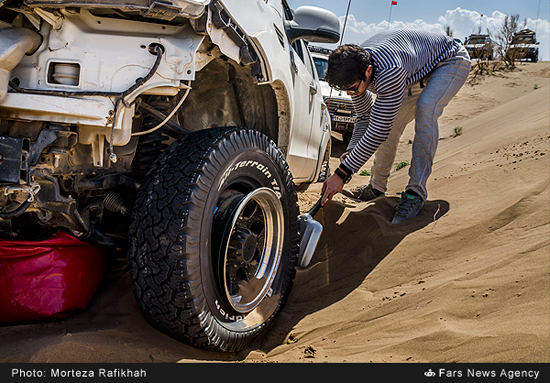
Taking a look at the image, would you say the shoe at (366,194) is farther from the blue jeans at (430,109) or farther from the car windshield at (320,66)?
the car windshield at (320,66)

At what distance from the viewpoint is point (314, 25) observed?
3.31m

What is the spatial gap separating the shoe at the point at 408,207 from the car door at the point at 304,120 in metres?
0.95

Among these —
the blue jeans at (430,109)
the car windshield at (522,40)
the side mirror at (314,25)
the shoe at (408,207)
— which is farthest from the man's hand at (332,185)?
the car windshield at (522,40)

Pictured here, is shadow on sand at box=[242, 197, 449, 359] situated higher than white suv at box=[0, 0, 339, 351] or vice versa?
white suv at box=[0, 0, 339, 351]

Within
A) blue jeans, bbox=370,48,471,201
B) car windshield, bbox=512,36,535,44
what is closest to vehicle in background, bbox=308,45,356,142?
blue jeans, bbox=370,48,471,201

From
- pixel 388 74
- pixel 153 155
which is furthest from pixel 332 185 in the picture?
pixel 153 155

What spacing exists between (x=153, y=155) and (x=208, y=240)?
0.68 m

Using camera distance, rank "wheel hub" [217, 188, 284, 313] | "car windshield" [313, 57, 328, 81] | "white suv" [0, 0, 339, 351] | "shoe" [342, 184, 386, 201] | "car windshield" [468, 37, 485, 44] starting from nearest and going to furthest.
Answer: "white suv" [0, 0, 339, 351] < "wheel hub" [217, 188, 284, 313] < "shoe" [342, 184, 386, 201] < "car windshield" [313, 57, 328, 81] < "car windshield" [468, 37, 485, 44]

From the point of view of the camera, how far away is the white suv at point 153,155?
5.72 ft

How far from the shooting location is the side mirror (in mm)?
3279

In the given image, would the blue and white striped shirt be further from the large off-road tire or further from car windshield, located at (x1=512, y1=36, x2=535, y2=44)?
car windshield, located at (x1=512, y1=36, x2=535, y2=44)

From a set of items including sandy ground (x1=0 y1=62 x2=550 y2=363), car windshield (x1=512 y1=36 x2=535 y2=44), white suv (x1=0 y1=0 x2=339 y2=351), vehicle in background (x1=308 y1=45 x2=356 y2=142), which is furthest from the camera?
car windshield (x1=512 y1=36 x2=535 y2=44)

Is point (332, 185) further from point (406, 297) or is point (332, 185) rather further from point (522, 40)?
point (522, 40)
